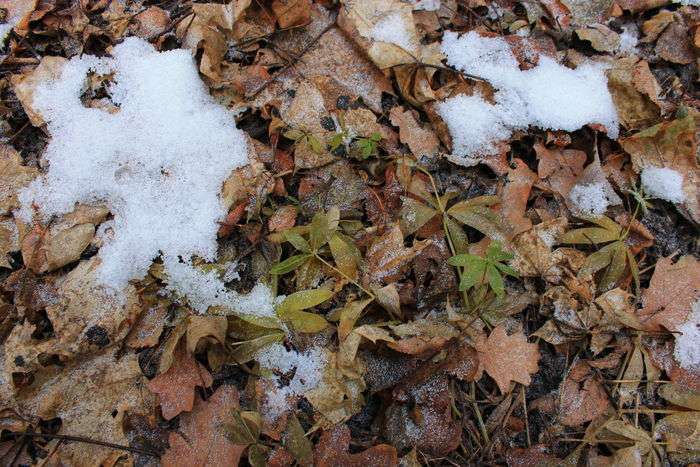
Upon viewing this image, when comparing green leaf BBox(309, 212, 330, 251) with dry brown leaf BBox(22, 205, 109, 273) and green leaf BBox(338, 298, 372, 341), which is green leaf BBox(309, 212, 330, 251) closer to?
green leaf BBox(338, 298, 372, 341)

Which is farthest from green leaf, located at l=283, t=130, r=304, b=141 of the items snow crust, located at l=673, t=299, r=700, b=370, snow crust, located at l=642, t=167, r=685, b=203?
snow crust, located at l=673, t=299, r=700, b=370

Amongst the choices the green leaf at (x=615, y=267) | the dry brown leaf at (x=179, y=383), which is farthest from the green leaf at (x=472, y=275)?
the dry brown leaf at (x=179, y=383)

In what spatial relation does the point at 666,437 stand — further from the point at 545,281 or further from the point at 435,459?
the point at 435,459

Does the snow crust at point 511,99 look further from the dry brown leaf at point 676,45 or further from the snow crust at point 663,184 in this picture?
the dry brown leaf at point 676,45

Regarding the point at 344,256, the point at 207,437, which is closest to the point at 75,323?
the point at 207,437

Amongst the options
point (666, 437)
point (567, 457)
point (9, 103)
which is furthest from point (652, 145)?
point (9, 103)

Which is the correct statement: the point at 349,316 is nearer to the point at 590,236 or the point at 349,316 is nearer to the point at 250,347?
the point at 250,347
